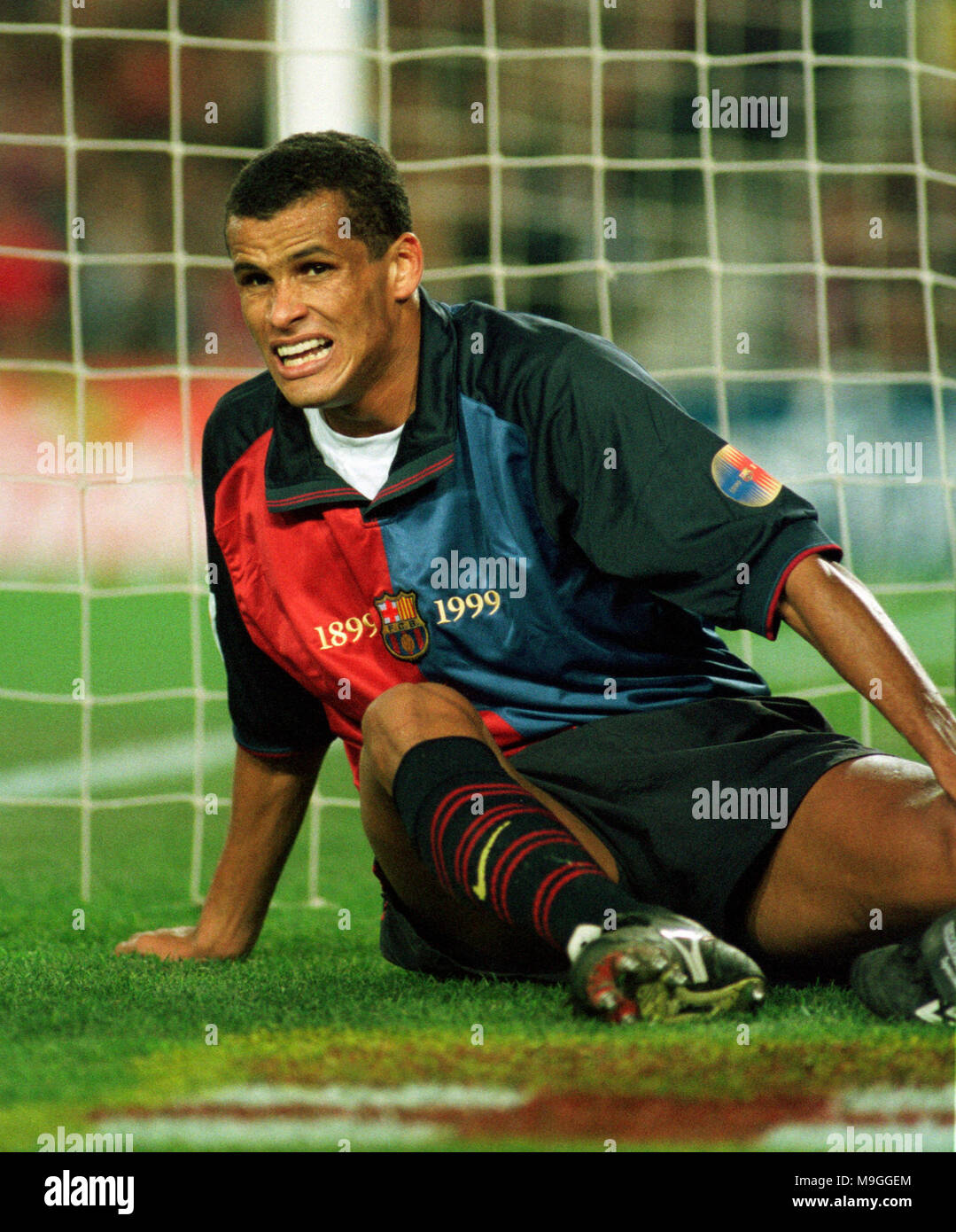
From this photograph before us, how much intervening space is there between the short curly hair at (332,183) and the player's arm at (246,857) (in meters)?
0.72

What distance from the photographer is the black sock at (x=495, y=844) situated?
1439mm

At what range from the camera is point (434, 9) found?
8102mm

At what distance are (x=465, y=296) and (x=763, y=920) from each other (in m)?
6.32

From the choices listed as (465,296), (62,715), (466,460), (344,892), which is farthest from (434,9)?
(466,460)

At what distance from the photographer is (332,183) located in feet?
5.90

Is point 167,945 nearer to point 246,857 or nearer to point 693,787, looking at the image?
point 246,857

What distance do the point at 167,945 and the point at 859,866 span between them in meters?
0.99

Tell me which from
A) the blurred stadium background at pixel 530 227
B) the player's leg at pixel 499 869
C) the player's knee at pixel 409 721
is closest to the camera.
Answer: the player's leg at pixel 499 869

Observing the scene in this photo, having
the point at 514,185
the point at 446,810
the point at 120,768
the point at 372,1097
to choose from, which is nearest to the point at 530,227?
the point at 514,185

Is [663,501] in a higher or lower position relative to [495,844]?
higher

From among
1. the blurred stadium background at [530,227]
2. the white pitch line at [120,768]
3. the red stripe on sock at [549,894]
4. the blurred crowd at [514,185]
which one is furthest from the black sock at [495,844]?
the blurred crowd at [514,185]

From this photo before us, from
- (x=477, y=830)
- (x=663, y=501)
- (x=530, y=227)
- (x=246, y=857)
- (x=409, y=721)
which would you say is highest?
(x=530, y=227)

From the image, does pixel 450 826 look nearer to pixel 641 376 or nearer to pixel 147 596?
pixel 641 376

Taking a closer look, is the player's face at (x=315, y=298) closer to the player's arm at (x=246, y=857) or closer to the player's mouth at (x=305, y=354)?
the player's mouth at (x=305, y=354)
